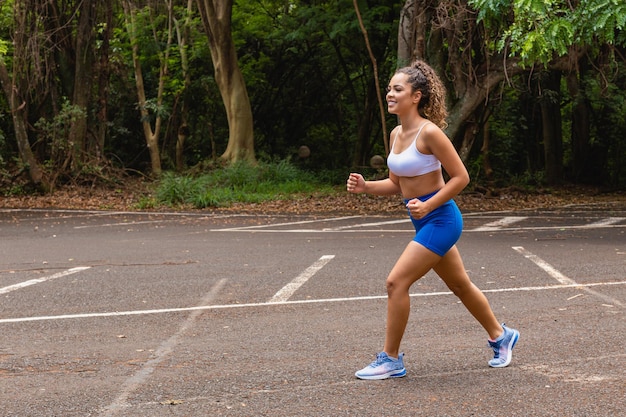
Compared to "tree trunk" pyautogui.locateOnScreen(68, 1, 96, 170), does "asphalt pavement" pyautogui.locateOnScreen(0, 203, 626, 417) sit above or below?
below

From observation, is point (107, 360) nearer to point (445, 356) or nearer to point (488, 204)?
point (445, 356)

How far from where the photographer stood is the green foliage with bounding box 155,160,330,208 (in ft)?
69.4

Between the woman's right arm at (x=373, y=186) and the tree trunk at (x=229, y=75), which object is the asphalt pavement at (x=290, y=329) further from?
the tree trunk at (x=229, y=75)

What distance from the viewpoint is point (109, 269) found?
34.6 feet

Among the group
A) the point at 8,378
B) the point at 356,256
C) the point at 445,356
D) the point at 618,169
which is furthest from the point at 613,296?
the point at 618,169

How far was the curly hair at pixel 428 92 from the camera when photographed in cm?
559

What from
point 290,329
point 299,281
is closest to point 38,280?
point 299,281

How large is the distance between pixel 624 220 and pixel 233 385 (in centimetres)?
1304

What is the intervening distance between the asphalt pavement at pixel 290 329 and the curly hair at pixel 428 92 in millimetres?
1627

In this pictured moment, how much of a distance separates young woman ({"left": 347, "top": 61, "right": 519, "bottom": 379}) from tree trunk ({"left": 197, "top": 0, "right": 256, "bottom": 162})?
68.2ft

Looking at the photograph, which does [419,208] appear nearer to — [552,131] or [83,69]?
[83,69]

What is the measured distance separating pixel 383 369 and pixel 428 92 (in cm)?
175

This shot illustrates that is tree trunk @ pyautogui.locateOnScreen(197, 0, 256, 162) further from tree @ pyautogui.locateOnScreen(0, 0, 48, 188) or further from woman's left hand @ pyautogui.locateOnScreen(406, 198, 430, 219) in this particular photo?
woman's left hand @ pyautogui.locateOnScreen(406, 198, 430, 219)

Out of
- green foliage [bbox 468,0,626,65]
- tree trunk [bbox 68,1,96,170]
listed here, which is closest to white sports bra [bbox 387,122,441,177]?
green foliage [bbox 468,0,626,65]
